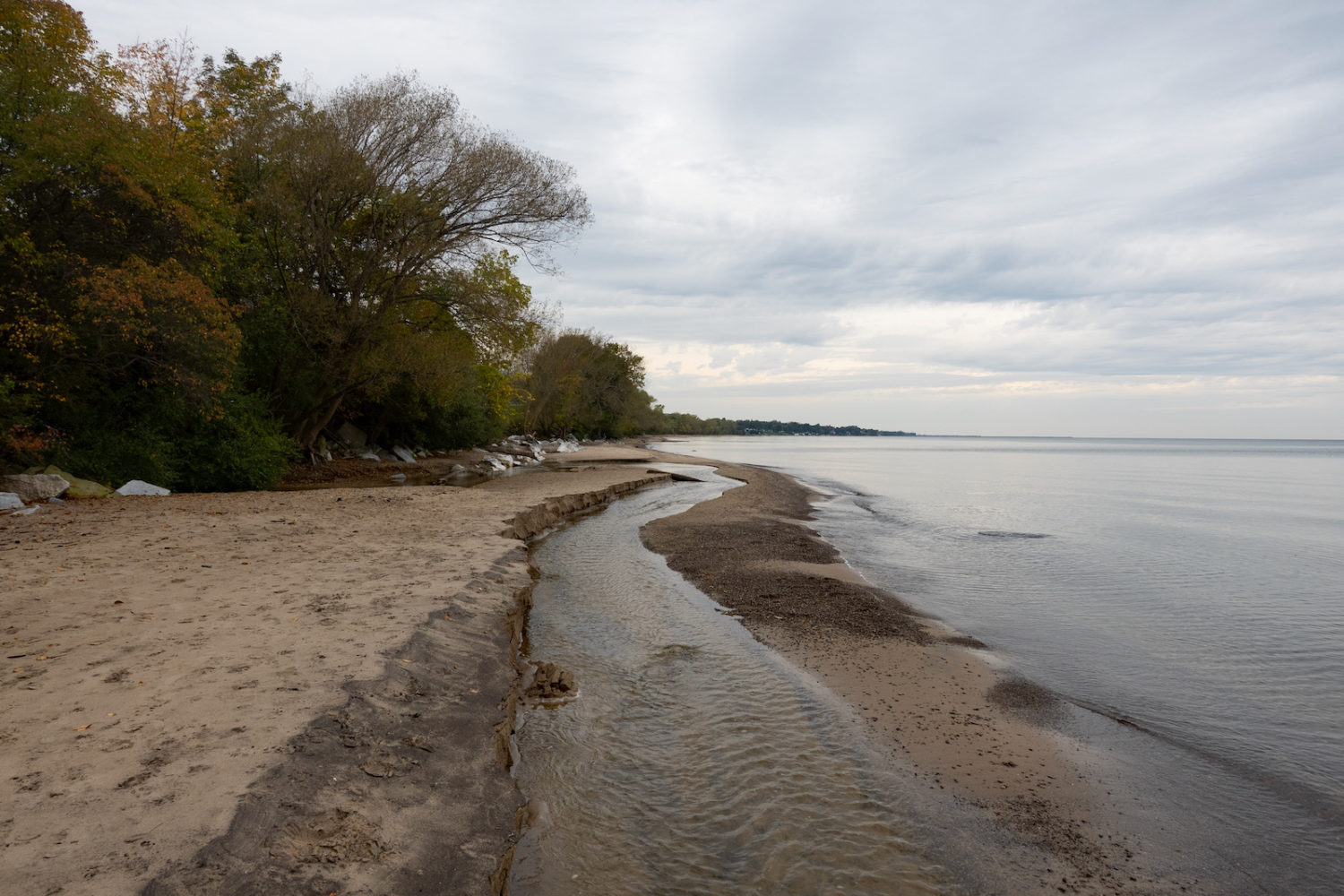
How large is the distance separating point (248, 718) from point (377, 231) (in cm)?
2297

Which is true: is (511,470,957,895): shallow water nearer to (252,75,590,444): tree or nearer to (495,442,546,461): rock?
(252,75,590,444): tree

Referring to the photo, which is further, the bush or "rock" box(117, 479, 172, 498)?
the bush

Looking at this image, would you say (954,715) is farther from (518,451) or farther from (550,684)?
(518,451)

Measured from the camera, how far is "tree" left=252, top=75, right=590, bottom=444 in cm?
2153

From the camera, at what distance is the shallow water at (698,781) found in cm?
407

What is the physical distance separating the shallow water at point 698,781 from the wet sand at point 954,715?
1.60 feet

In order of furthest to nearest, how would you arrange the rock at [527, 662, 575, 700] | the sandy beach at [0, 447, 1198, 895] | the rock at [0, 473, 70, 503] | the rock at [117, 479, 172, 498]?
the rock at [117, 479, 172, 498], the rock at [0, 473, 70, 503], the rock at [527, 662, 575, 700], the sandy beach at [0, 447, 1198, 895]

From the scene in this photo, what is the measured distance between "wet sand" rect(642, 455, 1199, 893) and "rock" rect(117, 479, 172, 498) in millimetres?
12608

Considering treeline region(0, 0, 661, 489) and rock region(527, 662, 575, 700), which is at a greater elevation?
treeline region(0, 0, 661, 489)

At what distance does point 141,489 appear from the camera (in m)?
15.5

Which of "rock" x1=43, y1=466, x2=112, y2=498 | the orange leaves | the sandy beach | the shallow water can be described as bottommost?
the shallow water

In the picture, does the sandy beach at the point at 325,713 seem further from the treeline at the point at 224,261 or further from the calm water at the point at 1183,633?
the treeline at the point at 224,261

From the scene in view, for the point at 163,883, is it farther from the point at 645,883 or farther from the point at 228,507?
the point at 228,507

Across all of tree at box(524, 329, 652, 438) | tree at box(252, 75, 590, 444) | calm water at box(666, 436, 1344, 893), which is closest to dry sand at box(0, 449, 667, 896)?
calm water at box(666, 436, 1344, 893)
